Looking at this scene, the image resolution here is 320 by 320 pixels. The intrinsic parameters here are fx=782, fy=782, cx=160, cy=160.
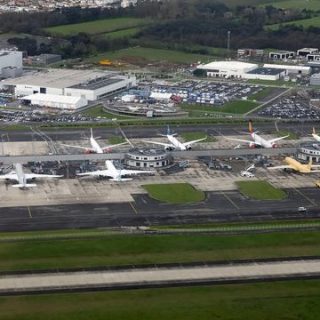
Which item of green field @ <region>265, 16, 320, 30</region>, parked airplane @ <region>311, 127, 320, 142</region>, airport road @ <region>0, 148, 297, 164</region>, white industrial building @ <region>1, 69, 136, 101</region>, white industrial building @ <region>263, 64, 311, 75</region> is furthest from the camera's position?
green field @ <region>265, 16, 320, 30</region>

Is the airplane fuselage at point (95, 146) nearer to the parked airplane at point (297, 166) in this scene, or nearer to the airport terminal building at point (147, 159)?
the airport terminal building at point (147, 159)

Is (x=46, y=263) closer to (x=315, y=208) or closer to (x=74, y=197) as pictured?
(x=74, y=197)

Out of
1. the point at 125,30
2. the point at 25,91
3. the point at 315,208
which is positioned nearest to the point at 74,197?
the point at 315,208

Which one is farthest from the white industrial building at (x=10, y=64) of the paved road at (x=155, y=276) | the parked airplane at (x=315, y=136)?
the paved road at (x=155, y=276)

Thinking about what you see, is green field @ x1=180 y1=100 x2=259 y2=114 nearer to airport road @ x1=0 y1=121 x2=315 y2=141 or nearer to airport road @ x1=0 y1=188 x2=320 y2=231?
airport road @ x1=0 y1=121 x2=315 y2=141

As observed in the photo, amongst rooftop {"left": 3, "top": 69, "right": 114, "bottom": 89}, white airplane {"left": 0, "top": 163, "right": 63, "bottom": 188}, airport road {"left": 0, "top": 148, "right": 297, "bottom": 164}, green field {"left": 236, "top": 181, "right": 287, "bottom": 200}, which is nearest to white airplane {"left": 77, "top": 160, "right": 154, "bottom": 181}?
white airplane {"left": 0, "top": 163, "right": 63, "bottom": 188}

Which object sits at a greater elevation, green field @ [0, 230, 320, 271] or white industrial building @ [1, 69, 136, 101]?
white industrial building @ [1, 69, 136, 101]

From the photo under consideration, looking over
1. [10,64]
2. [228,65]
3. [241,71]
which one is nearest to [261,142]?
[241,71]
